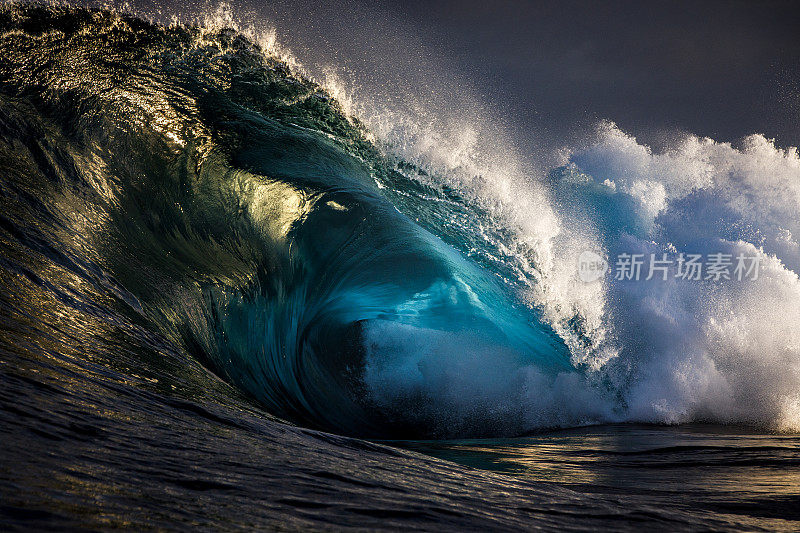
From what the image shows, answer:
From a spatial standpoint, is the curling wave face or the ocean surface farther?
the curling wave face

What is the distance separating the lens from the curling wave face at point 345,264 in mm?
3113

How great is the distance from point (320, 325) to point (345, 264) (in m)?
0.53

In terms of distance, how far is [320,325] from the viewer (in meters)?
4.14

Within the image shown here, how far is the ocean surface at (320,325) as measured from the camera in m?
0.86

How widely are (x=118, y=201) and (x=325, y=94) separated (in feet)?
7.39

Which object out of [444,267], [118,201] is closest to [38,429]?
[118,201]

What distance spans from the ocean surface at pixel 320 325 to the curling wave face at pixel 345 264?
0.07 ft

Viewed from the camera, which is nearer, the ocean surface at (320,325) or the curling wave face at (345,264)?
the ocean surface at (320,325)

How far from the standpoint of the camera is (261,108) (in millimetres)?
4461

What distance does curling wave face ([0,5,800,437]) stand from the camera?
3113 mm

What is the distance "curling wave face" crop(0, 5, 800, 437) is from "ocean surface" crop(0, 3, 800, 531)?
0.8 inches

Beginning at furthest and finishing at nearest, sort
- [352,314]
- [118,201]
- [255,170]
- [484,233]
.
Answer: [484,233]
[352,314]
[255,170]
[118,201]

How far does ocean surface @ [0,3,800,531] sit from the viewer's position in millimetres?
857

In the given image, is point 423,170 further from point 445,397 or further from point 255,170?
point 445,397
